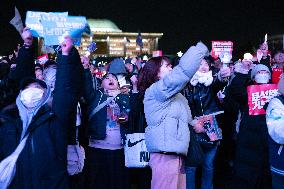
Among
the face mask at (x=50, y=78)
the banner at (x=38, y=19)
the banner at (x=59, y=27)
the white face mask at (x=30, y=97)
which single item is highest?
the banner at (x=38, y=19)

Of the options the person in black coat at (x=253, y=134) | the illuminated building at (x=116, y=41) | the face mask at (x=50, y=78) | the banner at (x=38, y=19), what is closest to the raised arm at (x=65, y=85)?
the banner at (x=38, y=19)

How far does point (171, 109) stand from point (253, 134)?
2.68 m

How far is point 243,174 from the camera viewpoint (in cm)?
720

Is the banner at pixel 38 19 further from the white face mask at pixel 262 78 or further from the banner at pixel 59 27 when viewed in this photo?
the white face mask at pixel 262 78

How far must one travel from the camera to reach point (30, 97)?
2943 mm

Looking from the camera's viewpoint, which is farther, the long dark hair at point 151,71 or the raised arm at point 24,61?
the long dark hair at point 151,71

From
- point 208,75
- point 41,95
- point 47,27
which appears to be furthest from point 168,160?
point 208,75

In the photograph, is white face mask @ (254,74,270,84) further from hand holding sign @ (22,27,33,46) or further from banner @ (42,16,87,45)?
hand holding sign @ (22,27,33,46)

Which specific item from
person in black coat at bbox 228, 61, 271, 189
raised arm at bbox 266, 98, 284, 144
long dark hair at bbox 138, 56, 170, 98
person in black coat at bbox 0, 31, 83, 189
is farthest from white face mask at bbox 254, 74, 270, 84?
person in black coat at bbox 0, 31, 83, 189

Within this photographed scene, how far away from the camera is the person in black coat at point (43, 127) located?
2.85 meters

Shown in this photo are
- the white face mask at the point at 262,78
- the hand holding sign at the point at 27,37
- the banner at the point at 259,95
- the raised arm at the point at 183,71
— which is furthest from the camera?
the white face mask at the point at 262,78

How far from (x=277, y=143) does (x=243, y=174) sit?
3610 mm

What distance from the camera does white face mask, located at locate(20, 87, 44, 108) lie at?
294 cm

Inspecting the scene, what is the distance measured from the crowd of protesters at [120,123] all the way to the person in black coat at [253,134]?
2 centimetres
